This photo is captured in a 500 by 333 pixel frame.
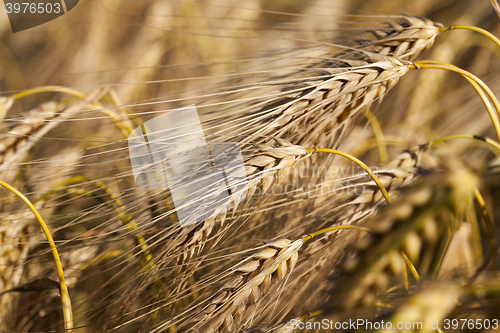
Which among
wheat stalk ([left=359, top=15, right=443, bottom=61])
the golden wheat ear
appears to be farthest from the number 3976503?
the golden wheat ear

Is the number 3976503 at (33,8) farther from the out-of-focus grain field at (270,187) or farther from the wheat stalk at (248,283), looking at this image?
the wheat stalk at (248,283)

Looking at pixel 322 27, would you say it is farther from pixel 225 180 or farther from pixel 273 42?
pixel 225 180

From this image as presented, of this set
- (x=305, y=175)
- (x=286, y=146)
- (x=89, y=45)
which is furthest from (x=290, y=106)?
(x=89, y=45)

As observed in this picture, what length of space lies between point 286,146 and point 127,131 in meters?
0.33

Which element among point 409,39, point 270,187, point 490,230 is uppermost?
point 409,39

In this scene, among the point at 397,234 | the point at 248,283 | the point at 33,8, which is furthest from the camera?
the point at 33,8

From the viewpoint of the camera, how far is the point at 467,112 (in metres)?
0.68

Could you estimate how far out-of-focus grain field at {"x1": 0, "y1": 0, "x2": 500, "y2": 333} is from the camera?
0.75 feet

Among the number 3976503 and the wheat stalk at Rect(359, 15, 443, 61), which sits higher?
the number 3976503

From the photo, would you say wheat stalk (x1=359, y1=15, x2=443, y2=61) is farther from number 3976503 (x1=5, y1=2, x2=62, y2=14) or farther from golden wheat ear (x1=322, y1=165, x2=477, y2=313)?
number 3976503 (x1=5, y1=2, x2=62, y2=14)

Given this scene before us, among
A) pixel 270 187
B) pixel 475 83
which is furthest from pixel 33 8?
pixel 475 83

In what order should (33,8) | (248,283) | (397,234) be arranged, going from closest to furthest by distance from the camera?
(397,234) < (248,283) < (33,8)

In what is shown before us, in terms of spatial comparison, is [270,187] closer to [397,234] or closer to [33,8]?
[397,234]

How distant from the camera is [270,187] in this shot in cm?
39
